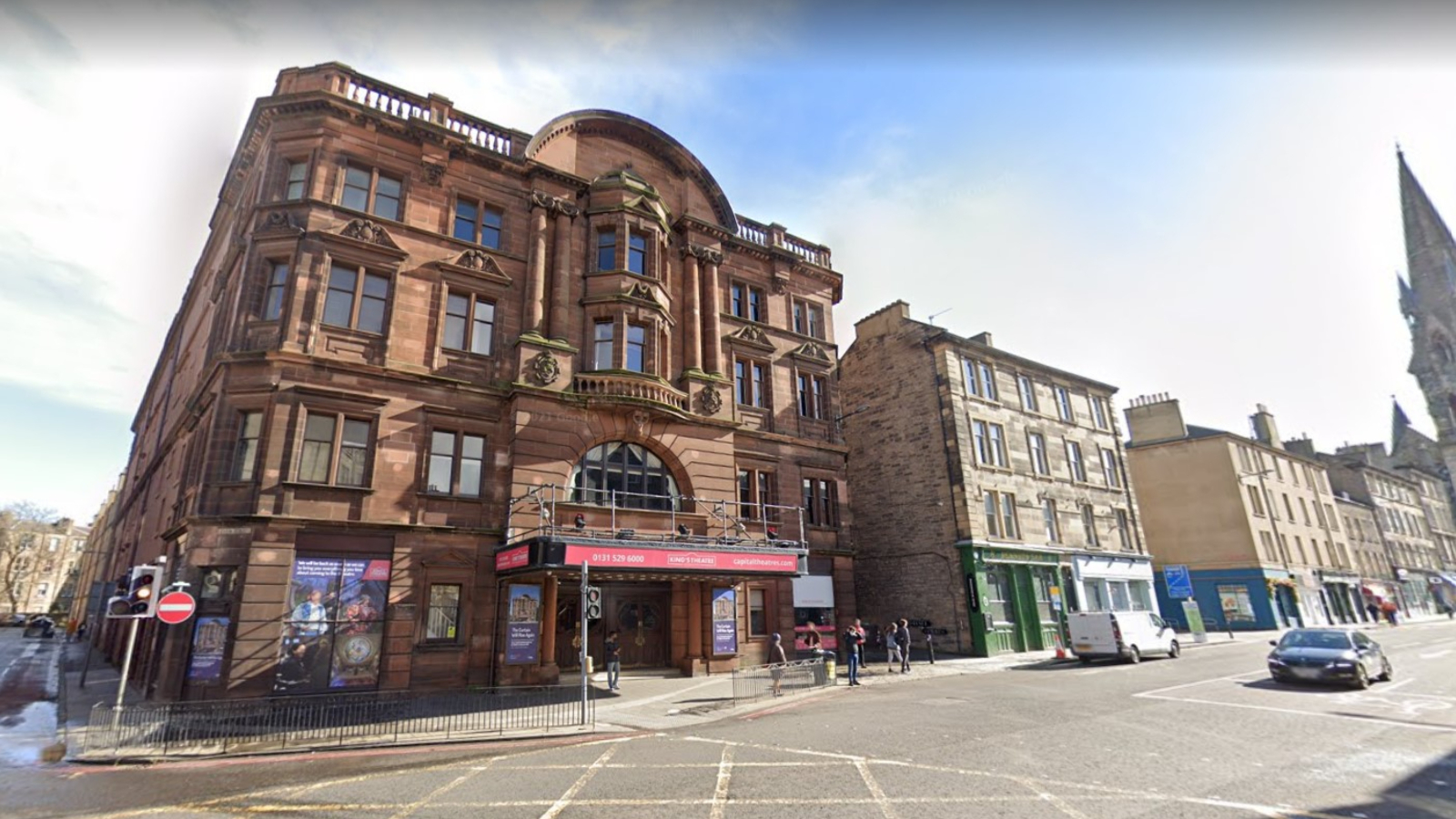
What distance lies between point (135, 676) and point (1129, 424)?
57103 millimetres

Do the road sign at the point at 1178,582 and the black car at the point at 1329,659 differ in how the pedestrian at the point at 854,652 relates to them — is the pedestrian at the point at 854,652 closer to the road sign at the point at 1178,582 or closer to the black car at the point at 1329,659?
the black car at the point at 1329,659

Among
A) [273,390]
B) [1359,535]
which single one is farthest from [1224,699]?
[1359,535]

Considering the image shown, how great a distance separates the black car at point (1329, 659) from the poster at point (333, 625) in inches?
961

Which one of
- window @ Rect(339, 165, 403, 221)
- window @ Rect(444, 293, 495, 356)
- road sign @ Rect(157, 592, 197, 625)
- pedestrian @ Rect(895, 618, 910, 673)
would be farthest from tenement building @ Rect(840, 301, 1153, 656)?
road sign @ Rect(157, 592, 197, 625)

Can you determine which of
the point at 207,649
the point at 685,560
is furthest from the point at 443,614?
the point at 685,560

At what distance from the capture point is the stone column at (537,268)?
2236 centimetres

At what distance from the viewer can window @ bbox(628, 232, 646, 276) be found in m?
25.0

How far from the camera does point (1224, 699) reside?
48.3 ft

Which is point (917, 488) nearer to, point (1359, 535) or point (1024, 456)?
point (1024, 456)

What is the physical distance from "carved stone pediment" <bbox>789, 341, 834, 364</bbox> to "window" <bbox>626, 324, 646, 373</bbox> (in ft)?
25.9

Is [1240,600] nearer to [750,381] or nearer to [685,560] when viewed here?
[750,381]

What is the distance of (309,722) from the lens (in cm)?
1323

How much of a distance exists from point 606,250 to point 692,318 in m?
4.33

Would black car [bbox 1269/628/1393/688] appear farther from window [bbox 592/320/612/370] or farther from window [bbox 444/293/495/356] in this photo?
window [bbox 444/293/495/356]
